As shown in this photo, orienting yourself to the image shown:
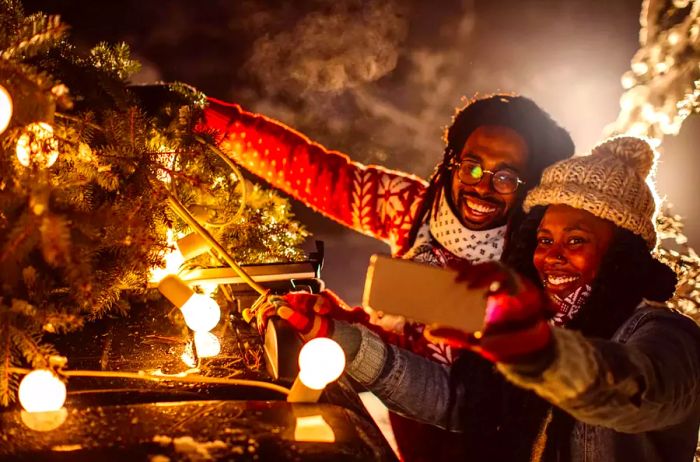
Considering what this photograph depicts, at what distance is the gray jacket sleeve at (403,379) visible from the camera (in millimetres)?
2057

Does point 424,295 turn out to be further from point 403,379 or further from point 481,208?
point 481,208

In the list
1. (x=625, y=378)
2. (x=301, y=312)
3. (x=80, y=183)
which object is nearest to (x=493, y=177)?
(x=301, y=312)

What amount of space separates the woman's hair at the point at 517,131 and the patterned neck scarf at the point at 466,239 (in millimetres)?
152

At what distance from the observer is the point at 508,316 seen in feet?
3.94

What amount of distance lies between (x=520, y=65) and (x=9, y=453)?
A: 4.82 meters

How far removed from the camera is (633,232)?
1.99 meters

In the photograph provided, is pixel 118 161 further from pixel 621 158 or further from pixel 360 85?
pixel 360 85

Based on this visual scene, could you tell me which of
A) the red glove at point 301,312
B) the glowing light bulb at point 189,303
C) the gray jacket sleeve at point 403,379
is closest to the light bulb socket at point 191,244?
the glowing light bulb at point 189,303

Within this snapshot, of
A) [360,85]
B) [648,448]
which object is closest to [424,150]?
[360,85]

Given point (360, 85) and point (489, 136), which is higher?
point (360, 85)

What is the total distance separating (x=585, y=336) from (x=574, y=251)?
363 mm

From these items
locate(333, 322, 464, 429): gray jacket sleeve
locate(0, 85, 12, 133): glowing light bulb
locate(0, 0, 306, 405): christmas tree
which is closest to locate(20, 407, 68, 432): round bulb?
locate(0, 0, 306, 405): christmas tree

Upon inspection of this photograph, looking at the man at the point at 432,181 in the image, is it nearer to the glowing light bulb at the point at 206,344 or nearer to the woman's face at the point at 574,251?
the woman's face at the point at 574,251

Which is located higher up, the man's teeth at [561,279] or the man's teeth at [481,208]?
the man's teeth at [481,208]
